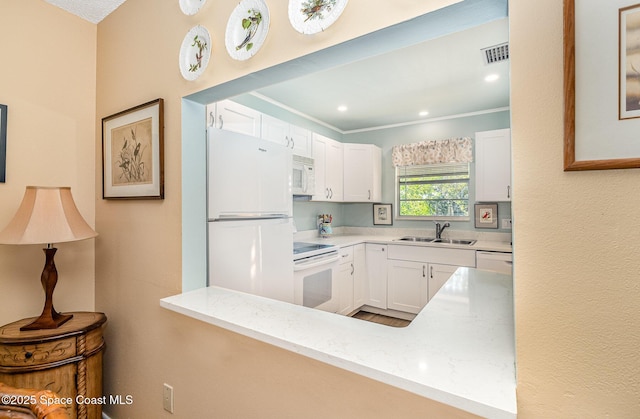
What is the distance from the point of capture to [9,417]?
660 millimetres

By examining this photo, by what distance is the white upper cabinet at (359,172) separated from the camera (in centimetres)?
409

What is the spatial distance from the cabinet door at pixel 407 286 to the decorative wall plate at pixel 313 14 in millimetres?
2931

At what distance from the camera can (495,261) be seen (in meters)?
3.01

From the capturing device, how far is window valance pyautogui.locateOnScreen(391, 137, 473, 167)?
3715mm

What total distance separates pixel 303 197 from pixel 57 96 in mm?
2041

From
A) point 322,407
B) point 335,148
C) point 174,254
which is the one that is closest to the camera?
point 322,407

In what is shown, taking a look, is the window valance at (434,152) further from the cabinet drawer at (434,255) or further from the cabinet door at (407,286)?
the cabinet door at (407,286)

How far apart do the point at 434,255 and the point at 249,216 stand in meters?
2.35

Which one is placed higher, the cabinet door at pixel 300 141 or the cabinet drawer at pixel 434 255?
the cabinet door at pixel 300 141

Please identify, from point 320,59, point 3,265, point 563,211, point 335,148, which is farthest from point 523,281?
point 335,148

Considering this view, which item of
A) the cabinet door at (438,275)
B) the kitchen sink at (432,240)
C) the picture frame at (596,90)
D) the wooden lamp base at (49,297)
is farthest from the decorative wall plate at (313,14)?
the kitchen sink at (432,240)

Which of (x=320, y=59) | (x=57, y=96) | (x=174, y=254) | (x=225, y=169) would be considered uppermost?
(x=57, y=96)

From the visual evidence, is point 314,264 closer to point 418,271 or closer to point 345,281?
point 345,281

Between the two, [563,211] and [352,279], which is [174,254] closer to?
[563,211]
